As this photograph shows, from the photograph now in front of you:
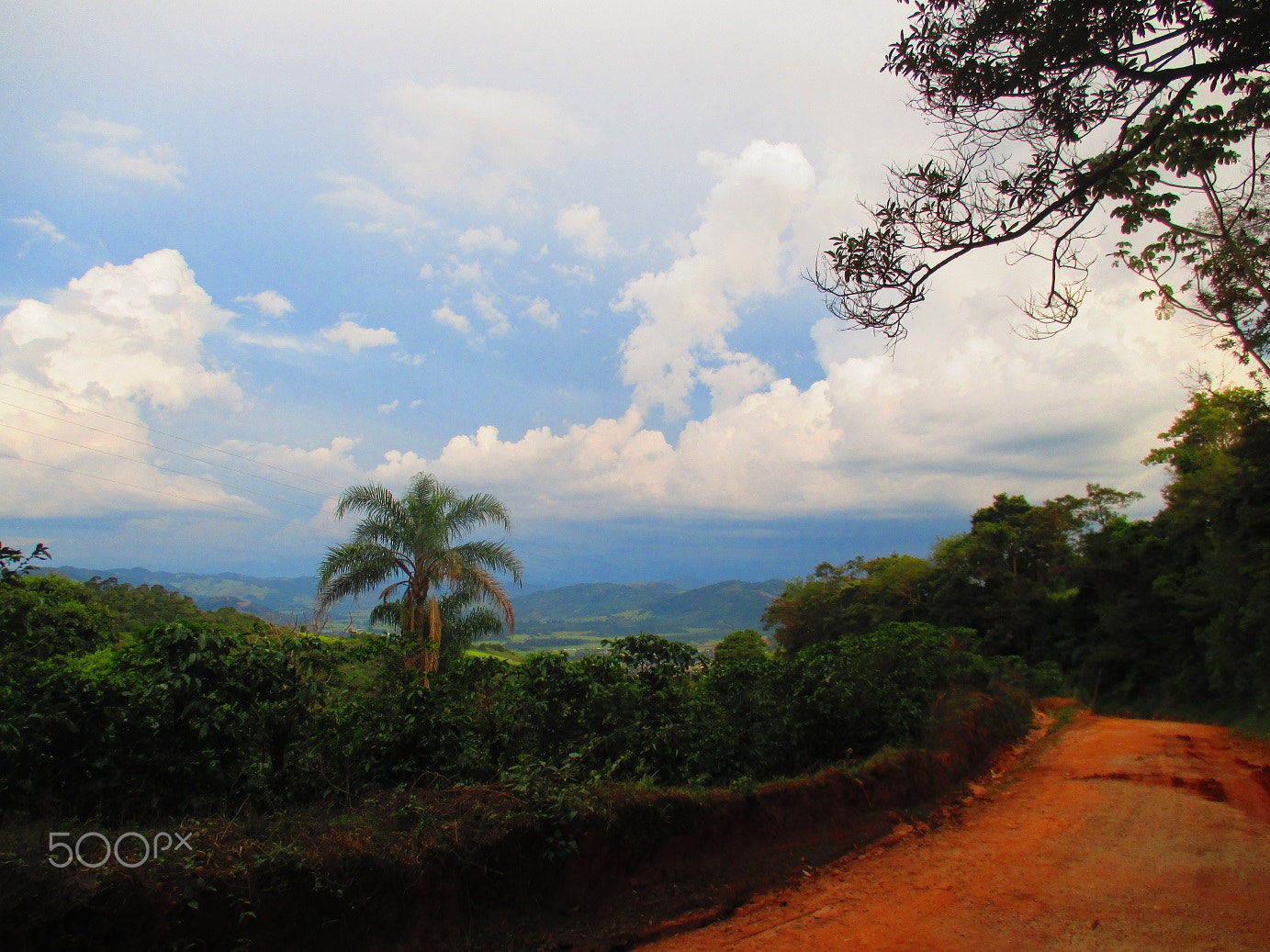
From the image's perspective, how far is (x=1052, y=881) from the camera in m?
5.47

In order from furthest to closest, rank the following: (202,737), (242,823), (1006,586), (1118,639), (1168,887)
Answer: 1. (1006,586)
2. (1118,639)
3. (1168,887)
4. (202,737)
5. (242,823)

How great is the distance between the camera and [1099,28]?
547 cm

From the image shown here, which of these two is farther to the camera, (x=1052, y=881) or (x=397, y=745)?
(x=397, y=745)

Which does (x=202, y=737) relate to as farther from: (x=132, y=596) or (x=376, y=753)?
(x=132, y=596)

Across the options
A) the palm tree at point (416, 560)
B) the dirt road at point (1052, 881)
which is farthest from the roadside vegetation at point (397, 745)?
the palm tree at point (416, 560)

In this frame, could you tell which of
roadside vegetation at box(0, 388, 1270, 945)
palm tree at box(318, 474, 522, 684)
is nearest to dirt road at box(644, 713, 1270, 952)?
roadside vegetation at box(0, 388, 1270, 945)

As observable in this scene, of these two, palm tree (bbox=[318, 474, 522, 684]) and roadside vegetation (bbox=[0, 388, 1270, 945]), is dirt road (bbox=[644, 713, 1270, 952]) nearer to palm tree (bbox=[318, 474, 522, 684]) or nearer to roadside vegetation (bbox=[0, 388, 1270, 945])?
roadside vegetation (bbox=[0, 388, 1270, 945])

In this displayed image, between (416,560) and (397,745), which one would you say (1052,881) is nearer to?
(397,745)

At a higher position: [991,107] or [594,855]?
[991,107]

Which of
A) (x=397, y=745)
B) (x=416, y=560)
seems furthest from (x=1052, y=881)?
(x=416, y=560)

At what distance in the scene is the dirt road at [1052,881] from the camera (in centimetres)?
456

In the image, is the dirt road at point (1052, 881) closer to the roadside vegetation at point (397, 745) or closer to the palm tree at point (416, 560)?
the roadside vegetation at point (397, 745)

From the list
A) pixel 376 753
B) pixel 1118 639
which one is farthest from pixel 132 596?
pixel 1118 639

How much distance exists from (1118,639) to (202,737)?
34232mm
